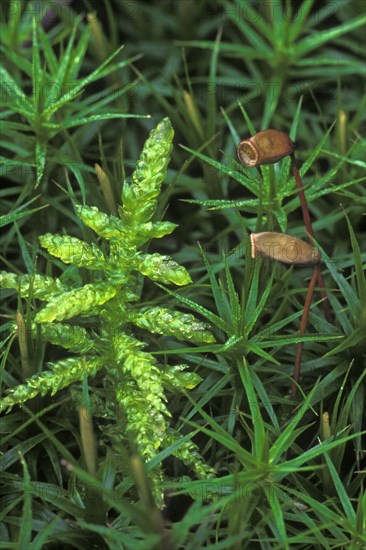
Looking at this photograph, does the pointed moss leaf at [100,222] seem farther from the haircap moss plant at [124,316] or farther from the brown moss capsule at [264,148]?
the brown moss capsule at [264,148]

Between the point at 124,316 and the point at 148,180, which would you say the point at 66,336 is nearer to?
the point at 124,316

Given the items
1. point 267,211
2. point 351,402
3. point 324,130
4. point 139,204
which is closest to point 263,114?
point 324,130

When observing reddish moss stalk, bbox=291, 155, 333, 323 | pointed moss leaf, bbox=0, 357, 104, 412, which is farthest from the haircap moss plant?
reddish moss stalk, bbox=291, 155, 333, 323

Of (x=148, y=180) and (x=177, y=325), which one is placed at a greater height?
(x=148, y=180)

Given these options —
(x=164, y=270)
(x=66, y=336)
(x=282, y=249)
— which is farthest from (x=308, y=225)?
(x=66, y=336)

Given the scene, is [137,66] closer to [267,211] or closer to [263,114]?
[263,114]

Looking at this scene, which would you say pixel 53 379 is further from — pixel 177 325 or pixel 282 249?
pixel 282 249
